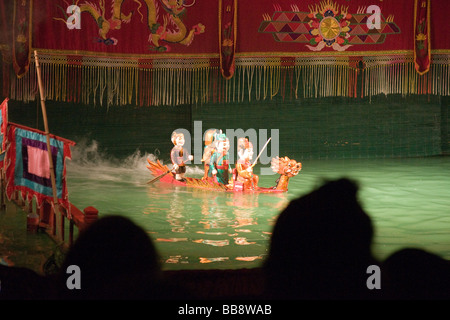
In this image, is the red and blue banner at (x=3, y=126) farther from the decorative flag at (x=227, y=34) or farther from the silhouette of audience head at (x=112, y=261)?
the silhouette of audience head at (x=112, y=261)

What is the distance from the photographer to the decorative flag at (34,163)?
4.20 metres

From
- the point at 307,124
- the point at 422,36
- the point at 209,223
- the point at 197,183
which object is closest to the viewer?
the point at 209,223


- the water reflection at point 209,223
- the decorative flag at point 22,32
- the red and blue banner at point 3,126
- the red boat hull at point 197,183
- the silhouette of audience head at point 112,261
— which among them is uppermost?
the decorative flag at point 22,32

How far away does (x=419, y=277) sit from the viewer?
1619 mm

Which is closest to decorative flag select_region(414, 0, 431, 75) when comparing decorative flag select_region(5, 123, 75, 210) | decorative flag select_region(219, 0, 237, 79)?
decorative flag select_region(219, 0, 237, 79)

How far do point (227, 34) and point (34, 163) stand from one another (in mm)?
2913

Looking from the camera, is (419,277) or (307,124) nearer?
(419,277)

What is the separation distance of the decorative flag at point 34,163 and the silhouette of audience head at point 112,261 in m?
2.52

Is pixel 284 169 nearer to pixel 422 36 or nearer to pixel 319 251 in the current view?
pixel 422 36

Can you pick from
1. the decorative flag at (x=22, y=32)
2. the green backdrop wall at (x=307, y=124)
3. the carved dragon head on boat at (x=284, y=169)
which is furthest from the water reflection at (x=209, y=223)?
the green backdrop wall at (x=307, y=124)

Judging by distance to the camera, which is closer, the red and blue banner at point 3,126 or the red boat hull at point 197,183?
the red and blue banner at point 3,126

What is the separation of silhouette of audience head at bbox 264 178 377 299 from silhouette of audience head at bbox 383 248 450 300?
0.29 feet

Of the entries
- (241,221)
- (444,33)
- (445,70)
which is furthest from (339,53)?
(241,221)

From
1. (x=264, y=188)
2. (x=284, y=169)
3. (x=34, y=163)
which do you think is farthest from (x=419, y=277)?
(x=264, y=188)
